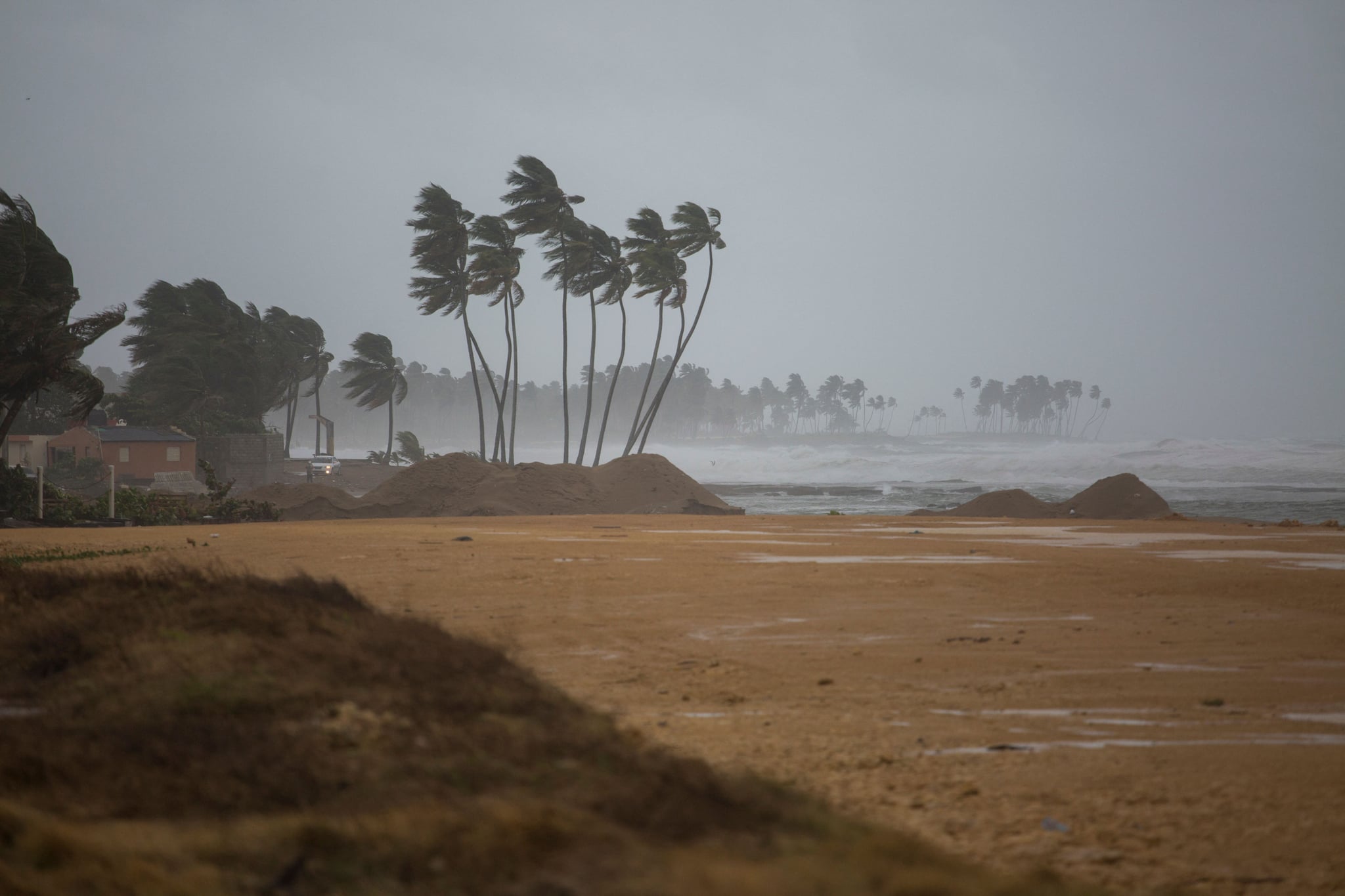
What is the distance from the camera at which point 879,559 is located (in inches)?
505

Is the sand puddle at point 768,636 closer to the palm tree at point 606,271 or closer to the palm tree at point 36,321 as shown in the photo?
the palm tree at point 36,321

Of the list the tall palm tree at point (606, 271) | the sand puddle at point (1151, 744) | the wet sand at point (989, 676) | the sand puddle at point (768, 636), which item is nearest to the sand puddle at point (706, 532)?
the wet sand at point (989, 676)

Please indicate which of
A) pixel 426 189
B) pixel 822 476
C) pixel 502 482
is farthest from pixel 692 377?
pixel 502 482

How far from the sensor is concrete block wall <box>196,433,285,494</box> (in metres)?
49.9

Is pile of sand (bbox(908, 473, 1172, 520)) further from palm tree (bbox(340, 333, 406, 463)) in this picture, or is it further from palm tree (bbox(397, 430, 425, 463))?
palm tree (bbox(340, 333, 406, 463))

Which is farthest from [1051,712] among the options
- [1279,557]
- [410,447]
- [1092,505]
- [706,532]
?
[410,447]

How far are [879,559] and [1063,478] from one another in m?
61.2

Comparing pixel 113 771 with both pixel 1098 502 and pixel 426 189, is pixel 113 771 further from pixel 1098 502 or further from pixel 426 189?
pixel 426 189

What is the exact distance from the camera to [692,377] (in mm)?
192625

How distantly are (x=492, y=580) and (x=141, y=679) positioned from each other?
639cm

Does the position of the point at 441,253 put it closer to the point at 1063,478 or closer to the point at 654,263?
the point at 654,263

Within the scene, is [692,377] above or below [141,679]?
above

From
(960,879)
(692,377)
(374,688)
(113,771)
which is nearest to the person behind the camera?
(960,879)

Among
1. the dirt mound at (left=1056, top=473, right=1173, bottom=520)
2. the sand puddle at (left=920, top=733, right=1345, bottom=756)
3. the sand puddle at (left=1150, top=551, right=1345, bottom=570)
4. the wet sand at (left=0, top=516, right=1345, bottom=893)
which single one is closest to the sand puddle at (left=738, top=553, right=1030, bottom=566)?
the wet sand at (left=0, top=516, right=1345, bottom=893)
